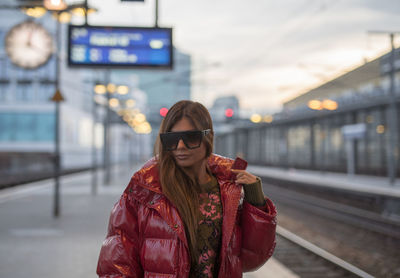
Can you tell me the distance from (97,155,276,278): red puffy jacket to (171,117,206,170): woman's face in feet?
0.48

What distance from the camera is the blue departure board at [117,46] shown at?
6.74 m

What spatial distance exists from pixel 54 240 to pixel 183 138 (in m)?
Answer: 5.99

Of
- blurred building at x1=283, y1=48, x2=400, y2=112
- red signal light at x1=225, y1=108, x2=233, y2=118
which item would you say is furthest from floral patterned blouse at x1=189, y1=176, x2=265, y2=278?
red signal light at x1=225, y1=108, x2=233, y2=118

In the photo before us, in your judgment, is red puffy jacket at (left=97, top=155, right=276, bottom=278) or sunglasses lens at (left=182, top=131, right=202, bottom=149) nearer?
red puffy jacket at (left=97, top=155, right=276, bottom=278)

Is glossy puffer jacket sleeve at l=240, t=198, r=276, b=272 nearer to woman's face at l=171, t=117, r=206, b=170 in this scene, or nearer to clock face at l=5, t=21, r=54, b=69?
woman's face at l=171, t=117, r=206, b=170

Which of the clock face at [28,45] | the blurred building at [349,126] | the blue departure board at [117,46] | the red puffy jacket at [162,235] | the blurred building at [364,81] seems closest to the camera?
the red puffy jacket at [162,235]

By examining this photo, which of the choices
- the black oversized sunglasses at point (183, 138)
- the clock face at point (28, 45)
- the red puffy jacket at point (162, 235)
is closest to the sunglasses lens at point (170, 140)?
the black oversized sunglasses at point (183, 138)

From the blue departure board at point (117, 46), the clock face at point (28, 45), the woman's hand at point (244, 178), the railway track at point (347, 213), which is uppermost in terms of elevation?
→ the clock face at point (28, 45)

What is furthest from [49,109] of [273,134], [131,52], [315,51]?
[131,52]

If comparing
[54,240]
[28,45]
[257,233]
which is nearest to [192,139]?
[257,233]

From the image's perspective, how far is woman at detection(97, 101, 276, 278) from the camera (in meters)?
1.88

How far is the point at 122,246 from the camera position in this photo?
6.32ft

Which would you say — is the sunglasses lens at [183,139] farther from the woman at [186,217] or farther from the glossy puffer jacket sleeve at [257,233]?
the glossy puffer jacket sleeve at [257,233]

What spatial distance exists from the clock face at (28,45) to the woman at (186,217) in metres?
9.29
